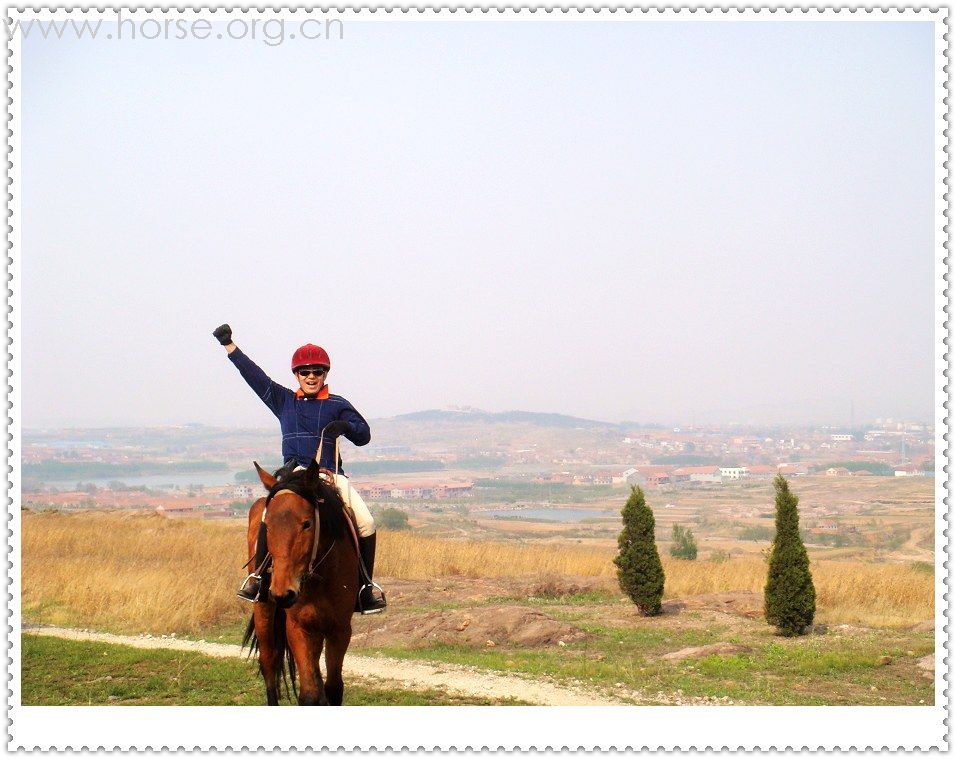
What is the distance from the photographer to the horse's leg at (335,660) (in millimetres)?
6547

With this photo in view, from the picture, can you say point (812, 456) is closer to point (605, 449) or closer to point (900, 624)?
point (900, 624)

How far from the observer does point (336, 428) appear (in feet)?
21.9

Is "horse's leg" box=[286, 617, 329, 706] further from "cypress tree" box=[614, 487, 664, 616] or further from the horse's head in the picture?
"cypress tree" box=[614, 487, 664, 616]

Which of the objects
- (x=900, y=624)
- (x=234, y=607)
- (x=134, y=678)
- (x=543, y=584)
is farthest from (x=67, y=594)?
(x=900, y=624)

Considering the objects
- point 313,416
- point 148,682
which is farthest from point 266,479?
point 148,682

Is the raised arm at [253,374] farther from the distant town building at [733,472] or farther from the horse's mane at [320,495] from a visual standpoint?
the distant town building at [733,472]

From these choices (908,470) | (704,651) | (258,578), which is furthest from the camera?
(908,470)

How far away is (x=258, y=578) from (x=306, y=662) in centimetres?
66

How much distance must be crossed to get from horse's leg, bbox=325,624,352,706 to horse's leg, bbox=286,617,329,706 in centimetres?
21

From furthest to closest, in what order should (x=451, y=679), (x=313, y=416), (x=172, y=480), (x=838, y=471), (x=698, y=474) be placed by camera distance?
(x=698, y=474), (x=172, y=480), (x=838, y=471), (x=451, y=679), (x=313, y=416)

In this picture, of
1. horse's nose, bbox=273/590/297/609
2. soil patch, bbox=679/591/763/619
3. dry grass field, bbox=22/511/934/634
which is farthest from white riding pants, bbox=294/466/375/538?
soil patch, bbox=679/591/763/619

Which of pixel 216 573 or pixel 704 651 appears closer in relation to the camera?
pixel 704 651

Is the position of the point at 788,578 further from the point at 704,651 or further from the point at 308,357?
the point at 308,357

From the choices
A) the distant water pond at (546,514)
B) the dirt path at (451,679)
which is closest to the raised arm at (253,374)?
the dirt path at (451,679)
